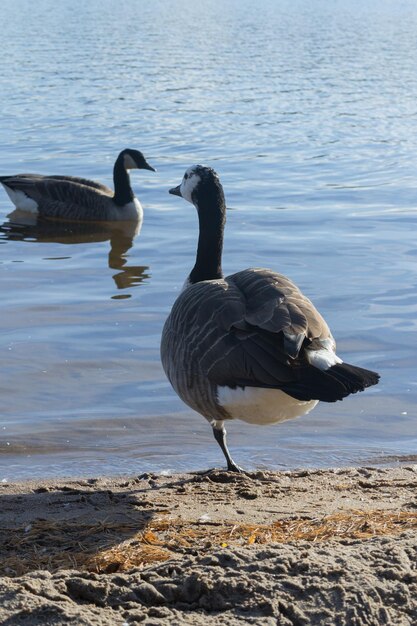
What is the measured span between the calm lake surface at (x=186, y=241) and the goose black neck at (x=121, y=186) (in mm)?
440

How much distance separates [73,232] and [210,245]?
7628 mm

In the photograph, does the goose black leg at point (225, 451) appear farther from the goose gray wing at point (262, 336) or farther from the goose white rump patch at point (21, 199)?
the goose white rump patch at point (21, 199)

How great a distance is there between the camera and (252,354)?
479 centimetres

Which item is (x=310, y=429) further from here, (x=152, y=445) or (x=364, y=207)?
(x=364, y=207)

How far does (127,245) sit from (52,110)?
984cm

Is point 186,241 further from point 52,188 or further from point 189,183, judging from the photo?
point 189,183

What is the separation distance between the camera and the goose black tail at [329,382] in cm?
444

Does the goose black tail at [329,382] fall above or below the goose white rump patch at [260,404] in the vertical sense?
above

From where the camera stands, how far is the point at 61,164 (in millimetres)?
16828

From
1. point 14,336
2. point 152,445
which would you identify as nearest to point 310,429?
point 152,445

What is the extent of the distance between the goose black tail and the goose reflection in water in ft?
22.9

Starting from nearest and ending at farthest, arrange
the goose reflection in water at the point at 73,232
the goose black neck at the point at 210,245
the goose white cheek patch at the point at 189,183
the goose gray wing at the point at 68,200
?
the goose black neck at the point at 210,245
the goose white cheek patch at the point at 189,183
the goose reflection in water at the point at 73,232
the goose gray wing at the point at 68,200

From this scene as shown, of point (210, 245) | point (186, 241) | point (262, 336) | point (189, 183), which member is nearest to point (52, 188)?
point (186, 241)

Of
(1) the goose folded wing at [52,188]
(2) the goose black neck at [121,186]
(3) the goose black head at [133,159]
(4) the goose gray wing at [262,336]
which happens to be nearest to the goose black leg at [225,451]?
(4) the goose gray wing at [262,336]
